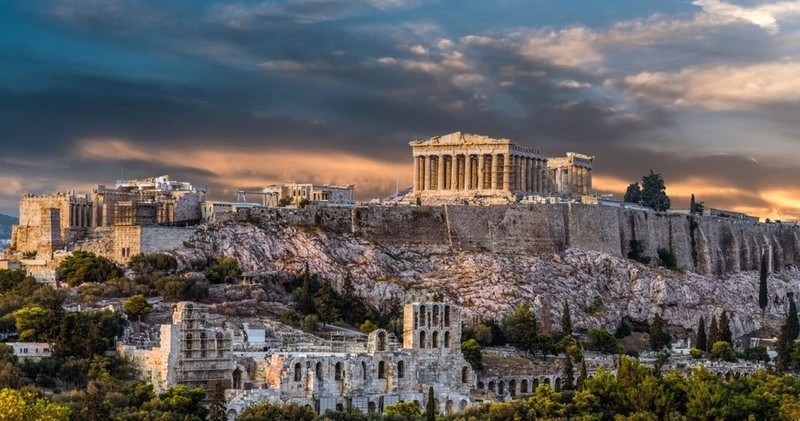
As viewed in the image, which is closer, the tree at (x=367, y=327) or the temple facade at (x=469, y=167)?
the tree at (x=367, y=327)

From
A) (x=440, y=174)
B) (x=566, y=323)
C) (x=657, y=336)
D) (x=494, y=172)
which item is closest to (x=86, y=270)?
(x=566, y=323)

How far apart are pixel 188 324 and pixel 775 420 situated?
28825 millimetres

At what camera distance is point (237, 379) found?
7106cm

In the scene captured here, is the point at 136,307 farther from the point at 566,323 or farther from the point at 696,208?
the point at 696,208

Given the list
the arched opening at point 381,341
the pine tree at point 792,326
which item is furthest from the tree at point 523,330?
the pine tree at point 792,326

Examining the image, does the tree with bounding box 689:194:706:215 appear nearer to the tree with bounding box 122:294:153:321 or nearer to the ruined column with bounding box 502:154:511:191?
the ruined column with bounding box 502:154:511:191

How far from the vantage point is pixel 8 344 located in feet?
232

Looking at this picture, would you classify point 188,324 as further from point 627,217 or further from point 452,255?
point 627,217

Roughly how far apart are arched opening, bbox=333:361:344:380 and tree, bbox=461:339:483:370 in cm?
1221

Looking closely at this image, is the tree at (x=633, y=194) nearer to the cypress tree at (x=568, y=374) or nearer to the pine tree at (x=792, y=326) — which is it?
the pine tree at (x=792, y=326)

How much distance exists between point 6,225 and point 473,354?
103 metres

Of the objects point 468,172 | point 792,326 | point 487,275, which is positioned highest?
point 468,172

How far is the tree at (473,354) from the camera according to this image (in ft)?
272

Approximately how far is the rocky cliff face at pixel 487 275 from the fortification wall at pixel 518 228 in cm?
75
